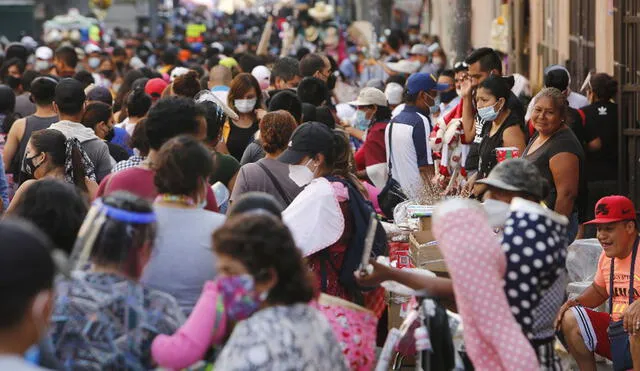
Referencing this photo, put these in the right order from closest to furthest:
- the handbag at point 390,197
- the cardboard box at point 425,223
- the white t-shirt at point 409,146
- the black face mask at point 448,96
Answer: the cardboard box at point 425,223, the handbag at point 390,197, the white t-shirt at point 409,146, the black face mask at point 448,96

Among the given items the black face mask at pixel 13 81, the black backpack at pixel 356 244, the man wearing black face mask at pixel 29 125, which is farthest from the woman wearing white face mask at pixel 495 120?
the black face mask at pixel 13 81

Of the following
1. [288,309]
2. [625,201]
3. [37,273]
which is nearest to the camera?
[37,273]

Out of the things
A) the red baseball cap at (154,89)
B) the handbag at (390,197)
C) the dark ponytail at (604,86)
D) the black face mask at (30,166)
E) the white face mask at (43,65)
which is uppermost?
the black face mask at (30,166)

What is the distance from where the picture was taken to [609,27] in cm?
1345

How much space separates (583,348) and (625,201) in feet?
2.76

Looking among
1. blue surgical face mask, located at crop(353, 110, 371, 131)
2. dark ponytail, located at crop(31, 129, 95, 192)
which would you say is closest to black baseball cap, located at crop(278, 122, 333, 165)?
dark ponytail, located at crop(31, 129, 95, 192)

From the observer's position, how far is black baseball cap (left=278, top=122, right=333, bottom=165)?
6.86m

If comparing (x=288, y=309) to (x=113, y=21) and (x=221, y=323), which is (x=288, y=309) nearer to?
(x=221, y=323)

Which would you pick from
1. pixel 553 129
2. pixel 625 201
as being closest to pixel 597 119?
pixel 553 129

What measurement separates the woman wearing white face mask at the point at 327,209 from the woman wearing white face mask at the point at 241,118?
314 centimetres

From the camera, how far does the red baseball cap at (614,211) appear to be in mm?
7316

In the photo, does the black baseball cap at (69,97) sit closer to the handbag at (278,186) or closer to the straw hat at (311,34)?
the handbag at (278,186)

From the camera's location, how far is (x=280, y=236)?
4.34 meters

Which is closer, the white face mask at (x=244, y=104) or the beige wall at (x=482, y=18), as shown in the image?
the white face mask at (x=244, y=104)
